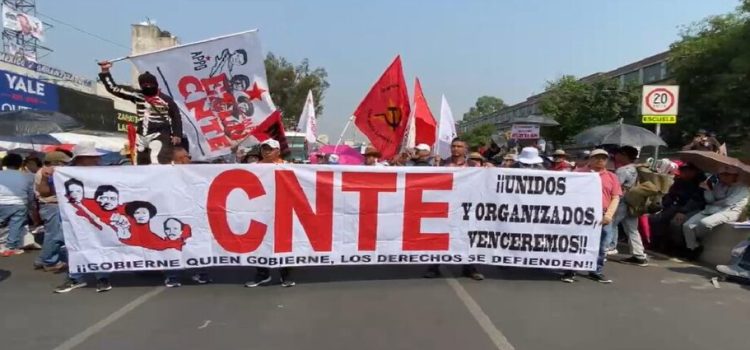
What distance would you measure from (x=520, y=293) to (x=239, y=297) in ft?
9.52

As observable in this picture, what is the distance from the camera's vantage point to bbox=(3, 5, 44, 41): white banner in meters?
42.3

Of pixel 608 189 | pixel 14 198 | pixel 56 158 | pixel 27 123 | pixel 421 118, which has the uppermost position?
pixel 421 118

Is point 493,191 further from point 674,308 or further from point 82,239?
point 82,239

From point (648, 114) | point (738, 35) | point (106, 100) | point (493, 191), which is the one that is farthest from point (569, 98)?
point (493, 191)

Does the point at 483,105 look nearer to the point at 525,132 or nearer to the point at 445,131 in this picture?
the point at 525,132

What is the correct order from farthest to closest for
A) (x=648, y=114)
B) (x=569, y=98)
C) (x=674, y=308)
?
(x=569, y=98) < (x=648, y=114) < (x=674, y=308)

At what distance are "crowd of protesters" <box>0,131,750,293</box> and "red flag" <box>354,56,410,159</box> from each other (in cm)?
34

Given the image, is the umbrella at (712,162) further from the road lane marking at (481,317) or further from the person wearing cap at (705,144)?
the road lane marking at (481,317)

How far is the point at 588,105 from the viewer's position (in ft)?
161

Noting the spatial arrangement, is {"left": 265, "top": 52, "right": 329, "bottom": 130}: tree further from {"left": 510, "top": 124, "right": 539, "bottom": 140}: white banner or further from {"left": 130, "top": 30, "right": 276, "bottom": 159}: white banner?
{"left": 130, "top": 30, "right": 276, "bottom": 159}: white banner

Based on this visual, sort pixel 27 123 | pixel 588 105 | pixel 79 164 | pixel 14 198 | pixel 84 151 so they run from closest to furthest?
pixel 84 151 < pixel 79 164 < pixel 14 198 < pixel 27 123 < pixel 588 105

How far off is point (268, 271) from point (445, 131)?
20.8 ft

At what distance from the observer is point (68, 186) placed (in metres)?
6.96

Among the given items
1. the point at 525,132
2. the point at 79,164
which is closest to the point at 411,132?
the point at 79,164
